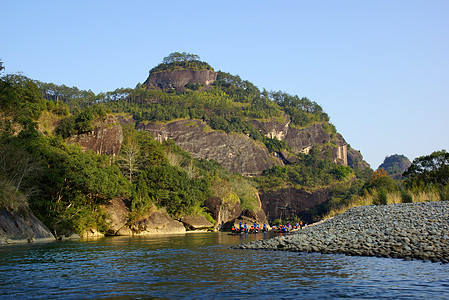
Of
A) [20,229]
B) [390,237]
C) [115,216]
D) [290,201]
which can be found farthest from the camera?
[290,201]

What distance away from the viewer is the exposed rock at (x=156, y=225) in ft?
160

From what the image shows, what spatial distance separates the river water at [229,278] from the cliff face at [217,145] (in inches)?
4971

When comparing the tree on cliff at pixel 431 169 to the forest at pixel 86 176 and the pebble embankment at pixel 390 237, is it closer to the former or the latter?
the forest at pixel 86 176

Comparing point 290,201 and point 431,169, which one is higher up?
point 431,169

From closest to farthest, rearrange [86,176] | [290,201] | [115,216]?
1. [86,176]
2. [115,216]
3. [290,201]

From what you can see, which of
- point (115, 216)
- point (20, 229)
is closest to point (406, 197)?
point (20, 229)

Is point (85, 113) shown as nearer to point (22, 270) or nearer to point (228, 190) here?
point (228, 190)

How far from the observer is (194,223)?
205ft

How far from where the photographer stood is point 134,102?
170875 mm

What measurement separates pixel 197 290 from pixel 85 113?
190ft

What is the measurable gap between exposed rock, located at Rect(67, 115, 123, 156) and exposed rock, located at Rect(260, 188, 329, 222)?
74.7 m

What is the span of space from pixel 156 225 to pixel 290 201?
3383 inches

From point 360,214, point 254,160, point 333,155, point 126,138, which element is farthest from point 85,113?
point 333,155

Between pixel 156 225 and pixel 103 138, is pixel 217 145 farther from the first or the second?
pixel 156 225
